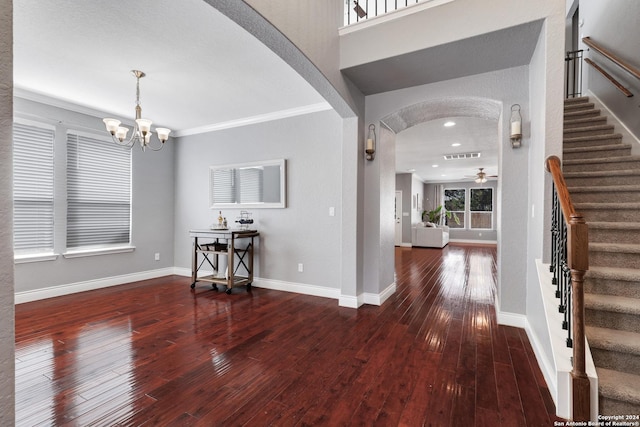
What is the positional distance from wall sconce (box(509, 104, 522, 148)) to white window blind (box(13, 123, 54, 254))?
5.61 m

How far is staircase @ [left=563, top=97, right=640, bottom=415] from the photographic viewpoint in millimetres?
1575

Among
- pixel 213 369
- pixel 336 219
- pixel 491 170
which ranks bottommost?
pixel 213 369

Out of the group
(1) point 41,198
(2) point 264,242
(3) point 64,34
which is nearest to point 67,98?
(1) point 41,198

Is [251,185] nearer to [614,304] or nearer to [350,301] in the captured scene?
[350,301]

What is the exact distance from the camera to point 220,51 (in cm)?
272

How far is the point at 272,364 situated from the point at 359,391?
Result: 696mm

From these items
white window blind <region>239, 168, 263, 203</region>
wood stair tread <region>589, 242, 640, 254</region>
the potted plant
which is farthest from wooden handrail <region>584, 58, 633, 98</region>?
the potted plant

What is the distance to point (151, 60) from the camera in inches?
113

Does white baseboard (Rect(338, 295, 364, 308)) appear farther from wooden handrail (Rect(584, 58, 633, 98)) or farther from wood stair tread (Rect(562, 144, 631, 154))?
wooden handrail (Rect(584, 58, 633, 98))

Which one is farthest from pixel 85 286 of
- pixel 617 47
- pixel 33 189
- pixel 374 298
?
pixel 617 47

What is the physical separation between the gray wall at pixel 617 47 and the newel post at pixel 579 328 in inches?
98.6

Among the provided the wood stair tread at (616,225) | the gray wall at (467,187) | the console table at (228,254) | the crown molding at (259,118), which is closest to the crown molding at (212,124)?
the crown molding at (259,118)

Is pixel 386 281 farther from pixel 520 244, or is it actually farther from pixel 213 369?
pixel 213 369

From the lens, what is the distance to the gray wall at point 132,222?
3.77 m
